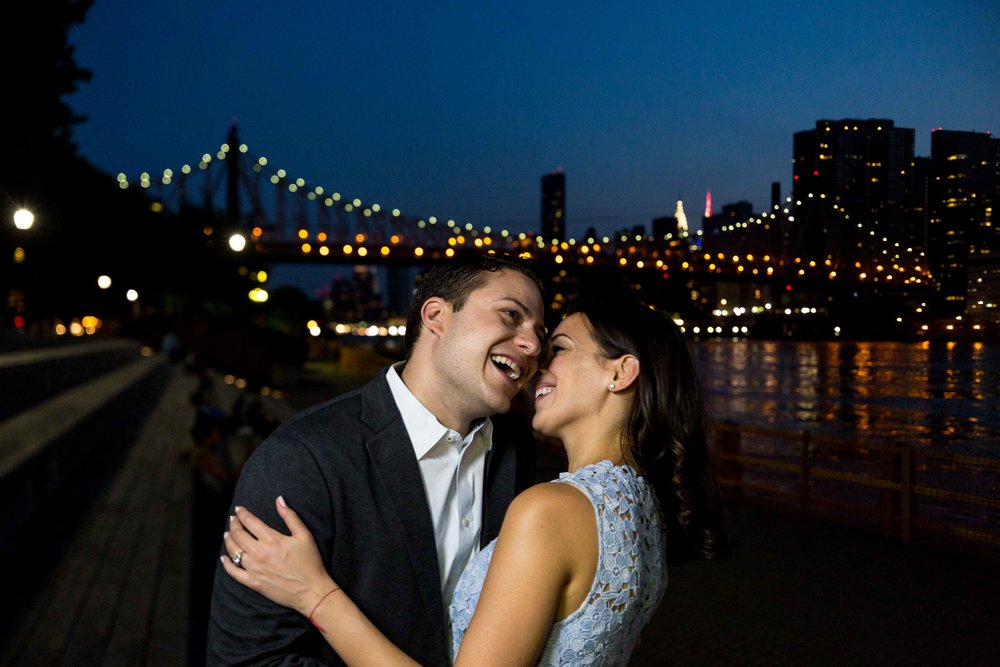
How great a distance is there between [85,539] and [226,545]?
329cm

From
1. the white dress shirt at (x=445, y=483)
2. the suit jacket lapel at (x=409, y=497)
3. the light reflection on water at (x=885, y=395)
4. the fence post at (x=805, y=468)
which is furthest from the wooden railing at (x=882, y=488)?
the suit jacket lapel at (x=409, y=497)

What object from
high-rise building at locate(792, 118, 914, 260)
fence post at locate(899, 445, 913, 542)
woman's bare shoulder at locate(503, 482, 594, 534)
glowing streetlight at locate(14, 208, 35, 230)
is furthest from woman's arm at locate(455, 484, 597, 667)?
high-rise building at locate(792, 118, 914, 260)

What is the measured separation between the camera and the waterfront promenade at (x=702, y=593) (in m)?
3.48

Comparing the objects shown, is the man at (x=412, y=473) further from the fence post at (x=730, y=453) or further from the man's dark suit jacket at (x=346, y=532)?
the fence post at (x=730, y=453)

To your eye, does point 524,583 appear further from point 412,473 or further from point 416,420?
point 416,420

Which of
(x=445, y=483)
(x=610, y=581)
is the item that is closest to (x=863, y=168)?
(x=445, y=483)

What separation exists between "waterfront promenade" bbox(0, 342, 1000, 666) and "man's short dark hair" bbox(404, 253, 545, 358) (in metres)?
1.78

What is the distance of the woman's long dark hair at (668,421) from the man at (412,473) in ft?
0.72

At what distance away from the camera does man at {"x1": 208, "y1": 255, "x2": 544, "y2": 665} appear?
1.87 m

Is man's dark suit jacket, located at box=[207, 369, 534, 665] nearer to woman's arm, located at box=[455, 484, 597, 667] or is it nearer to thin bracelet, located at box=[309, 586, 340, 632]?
thin bracelet, located at box=[309, 586, 340, 632]

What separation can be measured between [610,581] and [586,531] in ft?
0.43

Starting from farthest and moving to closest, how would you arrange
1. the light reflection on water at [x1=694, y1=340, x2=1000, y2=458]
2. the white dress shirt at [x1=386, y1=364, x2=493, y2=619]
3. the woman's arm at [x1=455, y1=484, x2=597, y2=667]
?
the light reflection on water at [x1=694, y1=340, x2=1000, y2=458]
the white dress shirt at [x1=386, y1=364, x2=493, y2=619]
the woman's arm at [x1=455, y1=484, x2=597, y2=667]

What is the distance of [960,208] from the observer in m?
15.9

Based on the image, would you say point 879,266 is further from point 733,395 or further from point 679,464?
point 733,395
